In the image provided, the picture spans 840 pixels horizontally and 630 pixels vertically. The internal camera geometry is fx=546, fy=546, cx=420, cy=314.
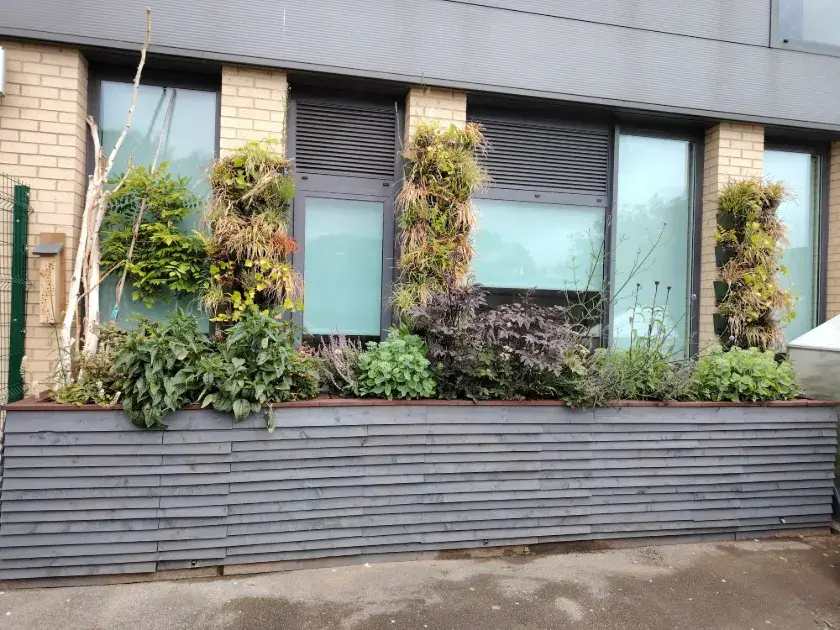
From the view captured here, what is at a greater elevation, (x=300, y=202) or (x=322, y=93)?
(x=322, y=93)

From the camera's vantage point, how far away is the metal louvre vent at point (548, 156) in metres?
4.96

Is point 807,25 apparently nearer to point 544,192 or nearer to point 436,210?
point 544,192

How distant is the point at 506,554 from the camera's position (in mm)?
3639

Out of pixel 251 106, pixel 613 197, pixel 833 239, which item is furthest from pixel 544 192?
pixel 833 239

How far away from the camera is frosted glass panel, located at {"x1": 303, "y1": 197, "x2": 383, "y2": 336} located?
4.62 metres

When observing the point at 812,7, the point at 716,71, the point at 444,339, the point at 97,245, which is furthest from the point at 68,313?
the point at 812,7

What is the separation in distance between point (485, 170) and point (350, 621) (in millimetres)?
3556

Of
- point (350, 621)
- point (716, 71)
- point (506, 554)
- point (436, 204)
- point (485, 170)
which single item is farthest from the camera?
point (716, 71)

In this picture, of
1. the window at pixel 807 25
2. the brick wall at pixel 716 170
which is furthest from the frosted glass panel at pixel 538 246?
the window at pixel 807 25

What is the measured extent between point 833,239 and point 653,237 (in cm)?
200

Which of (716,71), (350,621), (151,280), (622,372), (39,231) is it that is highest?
(716,71)

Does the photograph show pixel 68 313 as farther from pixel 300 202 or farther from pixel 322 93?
pixel 322 93

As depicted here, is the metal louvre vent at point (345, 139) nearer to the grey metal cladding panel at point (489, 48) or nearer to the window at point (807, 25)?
the grey metal cladding panel at point (489, 48)

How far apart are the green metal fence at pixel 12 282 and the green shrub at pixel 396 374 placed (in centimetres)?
242
